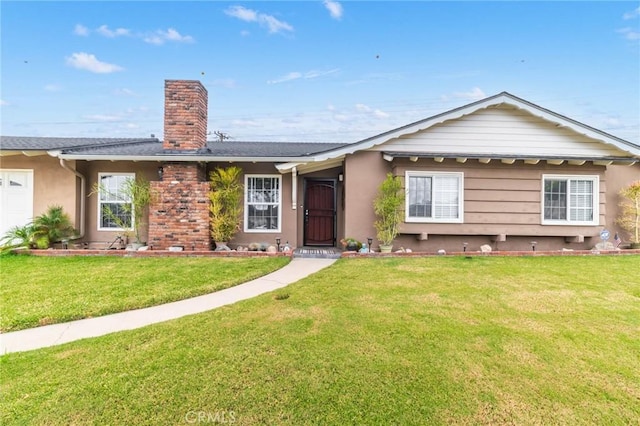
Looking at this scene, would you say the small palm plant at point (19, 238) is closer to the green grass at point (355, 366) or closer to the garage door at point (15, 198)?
the garage door at point (15, 198)

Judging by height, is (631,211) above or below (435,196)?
below

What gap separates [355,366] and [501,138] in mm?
8564

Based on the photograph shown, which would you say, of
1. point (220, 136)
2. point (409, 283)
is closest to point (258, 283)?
point (409, 283)

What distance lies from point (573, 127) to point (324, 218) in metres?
7.43

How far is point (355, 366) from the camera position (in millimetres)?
2738

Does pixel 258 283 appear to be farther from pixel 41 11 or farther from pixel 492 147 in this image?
pixel 41 11

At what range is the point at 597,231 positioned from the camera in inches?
351

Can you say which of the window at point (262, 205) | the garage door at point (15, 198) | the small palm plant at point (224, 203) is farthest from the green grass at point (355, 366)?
the garage door at point (15, 198)

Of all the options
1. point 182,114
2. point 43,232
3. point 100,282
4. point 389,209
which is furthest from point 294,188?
point 43,232

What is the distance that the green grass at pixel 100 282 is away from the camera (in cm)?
420

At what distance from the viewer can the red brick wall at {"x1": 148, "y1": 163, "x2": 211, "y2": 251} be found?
8492 mm

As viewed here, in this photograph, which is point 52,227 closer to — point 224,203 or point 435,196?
point 224,203

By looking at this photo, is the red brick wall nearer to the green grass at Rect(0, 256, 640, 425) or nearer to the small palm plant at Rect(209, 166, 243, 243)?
the small palm plant at Rect(209, 166, 243, 243)

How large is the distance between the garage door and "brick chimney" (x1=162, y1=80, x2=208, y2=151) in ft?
13.2
